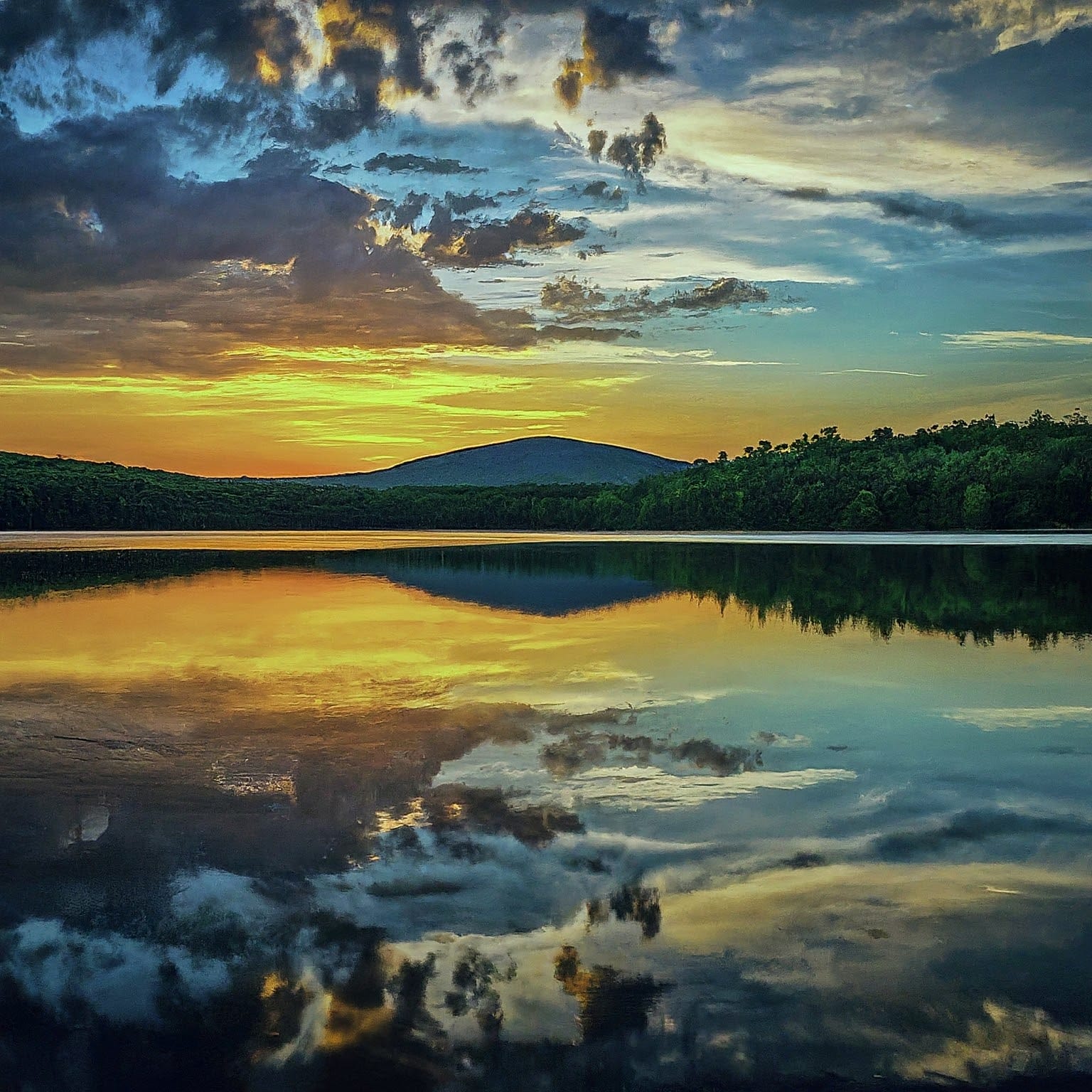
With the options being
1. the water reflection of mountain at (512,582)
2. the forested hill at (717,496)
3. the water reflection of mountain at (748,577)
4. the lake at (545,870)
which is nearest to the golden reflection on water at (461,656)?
the lake at (545,870)

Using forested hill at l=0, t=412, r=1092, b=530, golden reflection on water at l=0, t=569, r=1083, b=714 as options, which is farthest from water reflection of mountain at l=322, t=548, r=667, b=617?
forested hill at l=0, t=412, r=1092, b=530

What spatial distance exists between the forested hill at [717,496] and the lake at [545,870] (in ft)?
273

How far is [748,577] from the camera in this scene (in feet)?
111

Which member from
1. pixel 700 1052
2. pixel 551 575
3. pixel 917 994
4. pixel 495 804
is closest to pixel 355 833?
pixel 495 804

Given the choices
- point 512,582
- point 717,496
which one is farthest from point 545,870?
point 717,496

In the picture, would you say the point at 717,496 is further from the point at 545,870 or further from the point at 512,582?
the point at 545,870

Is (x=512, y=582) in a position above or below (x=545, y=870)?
above

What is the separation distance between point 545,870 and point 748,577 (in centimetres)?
2811

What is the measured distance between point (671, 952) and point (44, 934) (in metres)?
3.45

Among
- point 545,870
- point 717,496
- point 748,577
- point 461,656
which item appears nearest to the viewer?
point 545,870

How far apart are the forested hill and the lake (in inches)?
3272

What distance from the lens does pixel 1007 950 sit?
A: 5.45m

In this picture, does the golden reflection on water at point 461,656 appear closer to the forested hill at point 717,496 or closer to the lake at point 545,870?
the lake at point 545,870

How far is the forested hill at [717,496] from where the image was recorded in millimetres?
91438
